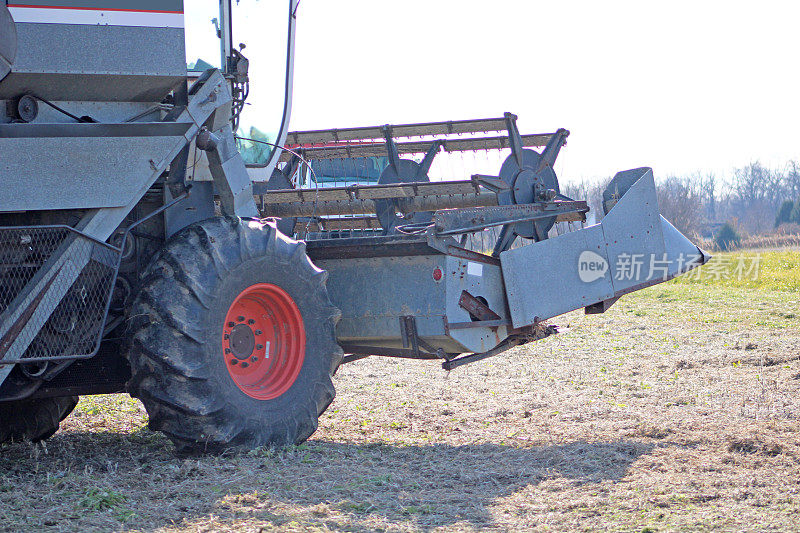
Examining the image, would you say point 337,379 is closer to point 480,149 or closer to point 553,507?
point 480,149

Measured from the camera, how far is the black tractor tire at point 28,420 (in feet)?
19.7

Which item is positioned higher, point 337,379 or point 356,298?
point 356,298

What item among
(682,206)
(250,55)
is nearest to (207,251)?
(250,55)

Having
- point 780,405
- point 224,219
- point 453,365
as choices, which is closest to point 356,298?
point 453,365

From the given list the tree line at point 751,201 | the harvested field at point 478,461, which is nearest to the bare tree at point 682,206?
the tree line at point 751,201

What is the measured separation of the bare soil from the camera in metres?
4.17

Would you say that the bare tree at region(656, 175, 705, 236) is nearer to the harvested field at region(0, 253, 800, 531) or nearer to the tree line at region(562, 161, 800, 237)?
the tree line at region(562, 161, 800, 237)

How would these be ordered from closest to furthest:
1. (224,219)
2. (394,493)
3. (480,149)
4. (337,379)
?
(394,493)
(224,219)
(480,149)
(337,379)

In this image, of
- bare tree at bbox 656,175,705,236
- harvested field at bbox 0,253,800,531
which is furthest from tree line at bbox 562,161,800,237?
harvested field at bbox 0,253,800,531

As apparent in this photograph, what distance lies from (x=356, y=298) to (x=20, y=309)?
248 centimetres

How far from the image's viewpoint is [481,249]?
677cm

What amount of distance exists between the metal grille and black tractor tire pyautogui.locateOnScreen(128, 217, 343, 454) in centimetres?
22

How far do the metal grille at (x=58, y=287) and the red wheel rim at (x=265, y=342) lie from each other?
0.78 m

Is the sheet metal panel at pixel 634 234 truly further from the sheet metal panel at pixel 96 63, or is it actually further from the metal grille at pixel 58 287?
the metal grille at pixel 58 287
